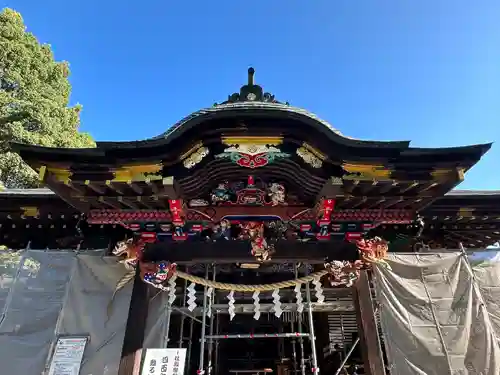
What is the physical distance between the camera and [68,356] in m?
4.62

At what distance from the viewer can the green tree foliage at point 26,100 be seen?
1143cm

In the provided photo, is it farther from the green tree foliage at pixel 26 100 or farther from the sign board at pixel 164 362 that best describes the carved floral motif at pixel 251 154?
the green tree foliage at pixel 26 100

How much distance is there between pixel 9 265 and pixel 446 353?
6.44 m

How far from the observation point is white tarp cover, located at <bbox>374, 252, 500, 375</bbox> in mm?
4551

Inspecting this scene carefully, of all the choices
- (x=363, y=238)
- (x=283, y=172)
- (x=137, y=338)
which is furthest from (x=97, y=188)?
(x=363, y=238)

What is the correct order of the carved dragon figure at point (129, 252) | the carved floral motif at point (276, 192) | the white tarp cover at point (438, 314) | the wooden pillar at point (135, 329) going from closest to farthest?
the wooden pillar at point (135, 329)
the white tarp cover at point (438, 314)
the carved floral motif at point (276, 192)
the carved dragon figure at point (129, 252)

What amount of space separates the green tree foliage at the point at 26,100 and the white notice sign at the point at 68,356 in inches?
338

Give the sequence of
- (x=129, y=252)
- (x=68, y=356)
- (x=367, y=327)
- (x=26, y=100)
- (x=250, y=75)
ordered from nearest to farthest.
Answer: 1. (x=68, y=356)
2. (x=367, y=327)
3. (x=129, y=252)
4. (x=250, y=75)
5. (x=26, y=100)

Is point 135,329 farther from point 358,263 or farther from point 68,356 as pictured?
point 358,263

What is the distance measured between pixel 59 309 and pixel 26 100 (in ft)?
34.0

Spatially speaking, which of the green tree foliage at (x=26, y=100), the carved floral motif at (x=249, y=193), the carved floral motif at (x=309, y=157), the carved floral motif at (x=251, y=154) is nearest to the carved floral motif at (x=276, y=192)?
the carved floral motif at (x=249, y=193)

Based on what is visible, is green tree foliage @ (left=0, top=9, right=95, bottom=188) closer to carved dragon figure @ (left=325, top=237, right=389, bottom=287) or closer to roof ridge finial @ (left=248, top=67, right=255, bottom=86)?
roof ridge finial @ (left=248, top=67, right=255, bottom=86)

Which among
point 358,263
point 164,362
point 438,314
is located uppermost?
point 358,263

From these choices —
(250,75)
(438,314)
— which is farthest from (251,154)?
(438,314)
